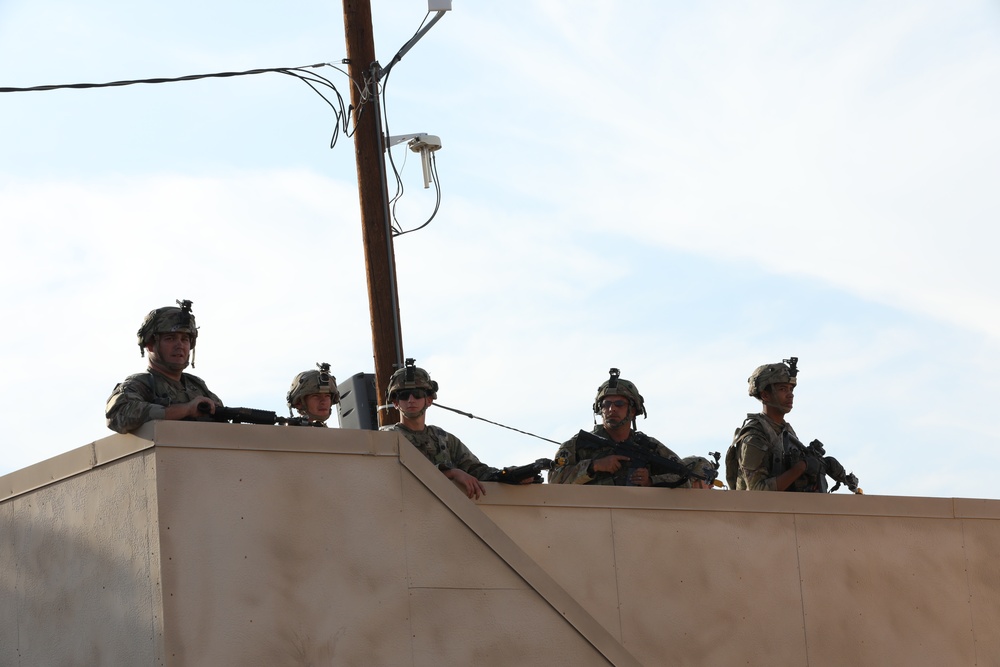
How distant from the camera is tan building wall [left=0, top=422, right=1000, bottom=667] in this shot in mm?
6562

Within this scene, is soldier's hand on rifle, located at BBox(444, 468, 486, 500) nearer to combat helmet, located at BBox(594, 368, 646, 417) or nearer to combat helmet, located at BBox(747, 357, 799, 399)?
combat helmet, located at BBox(594, 368, 646, 417)

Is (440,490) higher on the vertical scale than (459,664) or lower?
higher

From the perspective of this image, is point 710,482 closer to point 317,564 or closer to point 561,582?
point 561,582

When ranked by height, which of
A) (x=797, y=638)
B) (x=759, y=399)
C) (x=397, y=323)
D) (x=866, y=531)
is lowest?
(x=797, y=638)

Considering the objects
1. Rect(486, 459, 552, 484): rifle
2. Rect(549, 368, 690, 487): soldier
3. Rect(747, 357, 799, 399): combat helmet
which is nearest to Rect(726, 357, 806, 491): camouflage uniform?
Rect(747, 357, 799, 399): combat helmet

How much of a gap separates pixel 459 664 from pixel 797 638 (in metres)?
3.34

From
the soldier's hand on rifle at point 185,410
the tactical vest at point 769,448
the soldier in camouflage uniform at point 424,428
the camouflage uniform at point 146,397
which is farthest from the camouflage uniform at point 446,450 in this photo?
the tactical vest at point 769,448

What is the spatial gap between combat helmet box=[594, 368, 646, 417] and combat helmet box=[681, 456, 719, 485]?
0.48 m

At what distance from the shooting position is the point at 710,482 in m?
9.59

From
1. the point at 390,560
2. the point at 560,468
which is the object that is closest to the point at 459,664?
the point at 390,560

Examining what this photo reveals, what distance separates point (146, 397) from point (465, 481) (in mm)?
1848

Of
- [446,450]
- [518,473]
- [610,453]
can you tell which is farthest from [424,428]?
[610,453]

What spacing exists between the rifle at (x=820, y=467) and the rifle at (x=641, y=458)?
1.35m

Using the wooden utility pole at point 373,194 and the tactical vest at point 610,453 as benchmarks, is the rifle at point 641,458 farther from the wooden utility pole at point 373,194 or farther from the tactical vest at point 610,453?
the wooden utility pole at point 373,194
